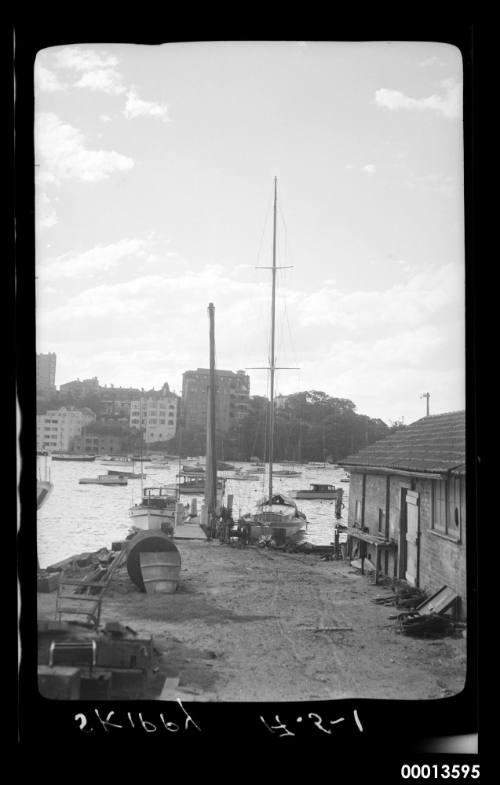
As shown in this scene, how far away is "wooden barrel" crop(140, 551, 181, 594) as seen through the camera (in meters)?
2.32

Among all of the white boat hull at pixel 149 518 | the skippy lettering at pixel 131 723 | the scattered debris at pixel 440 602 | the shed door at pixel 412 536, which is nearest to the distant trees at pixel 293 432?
the white boat hull at pixel 149 518

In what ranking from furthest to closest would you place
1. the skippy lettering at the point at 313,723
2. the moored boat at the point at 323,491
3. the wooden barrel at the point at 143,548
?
the moored boat at the point at 323,491
the wooden barrel at the point at 143,548
the skippy lettering at the point at 313,723

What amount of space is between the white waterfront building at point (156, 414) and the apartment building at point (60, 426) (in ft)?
0.60

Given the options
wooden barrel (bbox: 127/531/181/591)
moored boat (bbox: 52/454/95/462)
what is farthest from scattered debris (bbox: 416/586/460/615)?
moored boat (bbox: 52/454/95/462)

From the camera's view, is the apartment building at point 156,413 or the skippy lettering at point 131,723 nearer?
the skippy lettering at point 131,723

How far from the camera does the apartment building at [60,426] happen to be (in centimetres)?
207

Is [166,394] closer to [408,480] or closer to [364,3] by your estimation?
[408,480]

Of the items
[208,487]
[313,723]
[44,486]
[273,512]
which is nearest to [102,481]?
[44,486]

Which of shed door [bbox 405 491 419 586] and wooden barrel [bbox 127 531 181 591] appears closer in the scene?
wooden barrel [bbox 127 531 181 591]

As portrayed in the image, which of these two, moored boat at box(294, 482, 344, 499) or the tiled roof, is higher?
the tiled roof

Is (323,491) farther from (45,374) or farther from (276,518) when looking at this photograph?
(45,374)

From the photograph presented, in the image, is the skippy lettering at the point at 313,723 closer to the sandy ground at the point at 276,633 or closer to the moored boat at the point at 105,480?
the sandy ground at the point at 276,633

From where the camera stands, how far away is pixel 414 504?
9.38 ft

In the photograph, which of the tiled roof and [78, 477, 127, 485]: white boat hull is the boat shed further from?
[78, 477, 127, 485]: white boat hull
